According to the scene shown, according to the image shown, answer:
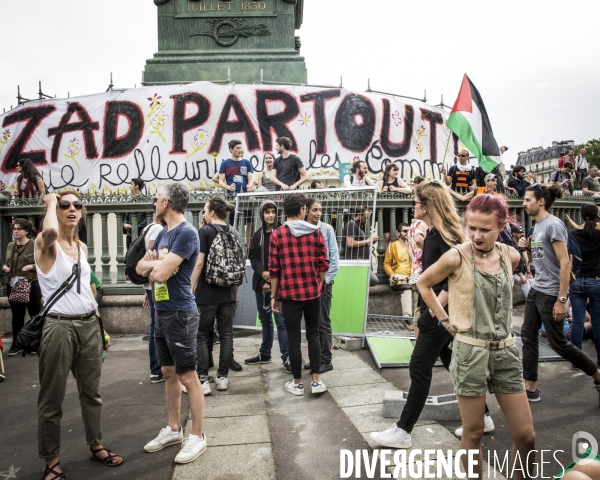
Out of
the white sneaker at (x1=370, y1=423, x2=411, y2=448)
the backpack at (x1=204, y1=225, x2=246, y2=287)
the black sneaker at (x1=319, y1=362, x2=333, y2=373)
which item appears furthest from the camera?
the black sneaker at (x1=319, y1=362, x2=333, y2=373)

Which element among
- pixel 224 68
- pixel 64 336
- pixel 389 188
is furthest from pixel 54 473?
pixel 224 68

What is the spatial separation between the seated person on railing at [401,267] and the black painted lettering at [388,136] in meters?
5.84

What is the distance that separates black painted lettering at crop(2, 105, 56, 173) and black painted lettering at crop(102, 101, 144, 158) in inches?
60.5

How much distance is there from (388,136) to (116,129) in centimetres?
682

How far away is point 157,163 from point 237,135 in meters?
2.05

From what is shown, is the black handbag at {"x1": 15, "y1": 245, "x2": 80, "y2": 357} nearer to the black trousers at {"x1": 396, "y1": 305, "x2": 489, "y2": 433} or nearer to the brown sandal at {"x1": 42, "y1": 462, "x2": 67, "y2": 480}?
the brown sandal at {"x1": 42, "y1": 462, "x2": 67, "y2": 480}

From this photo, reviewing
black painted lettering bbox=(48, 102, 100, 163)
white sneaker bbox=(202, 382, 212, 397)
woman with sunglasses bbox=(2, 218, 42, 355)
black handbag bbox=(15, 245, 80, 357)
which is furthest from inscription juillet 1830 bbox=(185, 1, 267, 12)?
black handbag bbox=(15, 245, 80, 357)

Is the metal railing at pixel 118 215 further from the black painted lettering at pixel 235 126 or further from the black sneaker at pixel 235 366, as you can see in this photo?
the black painted lettering at pixel 235 126

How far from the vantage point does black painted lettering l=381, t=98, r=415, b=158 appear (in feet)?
44.9

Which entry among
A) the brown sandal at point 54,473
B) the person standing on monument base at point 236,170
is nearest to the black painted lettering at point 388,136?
the person standing on monument base at point 236,170

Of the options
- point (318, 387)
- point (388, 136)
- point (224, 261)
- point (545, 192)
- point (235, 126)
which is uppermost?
point (235, 126)

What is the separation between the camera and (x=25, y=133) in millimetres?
13188

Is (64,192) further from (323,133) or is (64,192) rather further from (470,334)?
(323,133)

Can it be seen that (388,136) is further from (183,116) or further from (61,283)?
(61,283)
